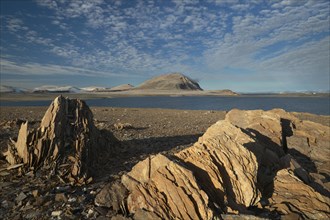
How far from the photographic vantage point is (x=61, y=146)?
11.8 meters

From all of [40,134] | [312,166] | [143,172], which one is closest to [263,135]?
[312,166]

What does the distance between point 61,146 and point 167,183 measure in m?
6.41

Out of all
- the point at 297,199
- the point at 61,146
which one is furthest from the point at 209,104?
the point at 297,199

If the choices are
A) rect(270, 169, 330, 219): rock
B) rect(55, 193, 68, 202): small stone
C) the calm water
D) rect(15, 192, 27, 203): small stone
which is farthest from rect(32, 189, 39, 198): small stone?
the calm water

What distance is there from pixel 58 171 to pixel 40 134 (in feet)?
7.44

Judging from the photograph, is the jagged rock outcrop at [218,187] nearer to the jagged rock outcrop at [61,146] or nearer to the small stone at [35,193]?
the small stone at [35,193]

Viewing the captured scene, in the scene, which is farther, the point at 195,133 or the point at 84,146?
the point at 195,133

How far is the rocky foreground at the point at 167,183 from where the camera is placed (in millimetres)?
7293

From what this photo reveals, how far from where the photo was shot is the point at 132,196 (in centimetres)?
768

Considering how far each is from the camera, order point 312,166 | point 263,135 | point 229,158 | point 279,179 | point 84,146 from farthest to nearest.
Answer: point 263,135 → point 312,166 → point 84,146 → point 279,179 → point 229,158

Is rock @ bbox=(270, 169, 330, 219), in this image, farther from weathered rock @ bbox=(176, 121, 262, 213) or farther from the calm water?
the calm water

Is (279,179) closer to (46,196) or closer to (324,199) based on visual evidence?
(324,199)

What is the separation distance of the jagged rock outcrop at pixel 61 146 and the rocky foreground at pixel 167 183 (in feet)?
0.14

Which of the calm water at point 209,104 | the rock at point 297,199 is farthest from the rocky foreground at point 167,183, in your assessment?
the calm water at point 209,104
